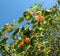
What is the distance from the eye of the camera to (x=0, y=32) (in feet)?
14.2

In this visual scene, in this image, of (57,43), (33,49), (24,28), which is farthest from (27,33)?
(57,43)

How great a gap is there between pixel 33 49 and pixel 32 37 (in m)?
0.34

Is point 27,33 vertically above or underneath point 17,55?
above

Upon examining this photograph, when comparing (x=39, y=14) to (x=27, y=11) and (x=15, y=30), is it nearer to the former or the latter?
(x=27, y=11)

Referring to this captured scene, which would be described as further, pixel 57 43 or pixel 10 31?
pixel 57 43

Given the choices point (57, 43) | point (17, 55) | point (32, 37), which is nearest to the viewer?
point (32, 37)

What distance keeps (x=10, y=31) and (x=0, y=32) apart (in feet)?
0.77

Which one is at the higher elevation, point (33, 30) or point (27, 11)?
point (27, 11)

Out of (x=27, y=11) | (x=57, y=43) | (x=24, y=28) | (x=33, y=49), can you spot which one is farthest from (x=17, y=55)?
(x=57, y=43)

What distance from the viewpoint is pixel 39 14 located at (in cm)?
428

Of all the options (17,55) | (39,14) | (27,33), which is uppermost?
(39,14)

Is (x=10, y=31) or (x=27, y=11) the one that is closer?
(x=27, y=11)

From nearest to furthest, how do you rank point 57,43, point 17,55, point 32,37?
point 32,37
point 17,55
point 57,43

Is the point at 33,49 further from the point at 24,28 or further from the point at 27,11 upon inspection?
the point at 27,11
